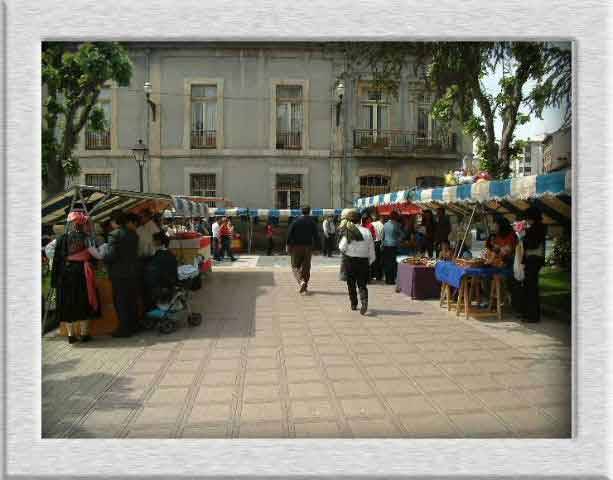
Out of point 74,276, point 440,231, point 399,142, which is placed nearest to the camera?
point 74,276

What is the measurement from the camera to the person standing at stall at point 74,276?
19.7ft

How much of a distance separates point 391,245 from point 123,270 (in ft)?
20.2

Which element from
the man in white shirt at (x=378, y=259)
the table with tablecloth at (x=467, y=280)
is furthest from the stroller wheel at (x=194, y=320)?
the man in white shirt at (x=378, y=259)

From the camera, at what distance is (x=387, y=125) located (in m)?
20.6

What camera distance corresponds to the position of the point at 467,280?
296 inches

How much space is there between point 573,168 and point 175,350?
4.37m

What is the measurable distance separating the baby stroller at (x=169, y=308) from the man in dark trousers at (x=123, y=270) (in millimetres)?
307

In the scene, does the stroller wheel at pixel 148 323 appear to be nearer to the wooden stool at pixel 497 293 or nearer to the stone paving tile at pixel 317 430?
the stone paving tile at pixel 317 430

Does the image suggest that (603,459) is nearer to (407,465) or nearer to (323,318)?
(407,465)

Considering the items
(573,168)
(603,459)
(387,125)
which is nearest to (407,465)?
(603,459)

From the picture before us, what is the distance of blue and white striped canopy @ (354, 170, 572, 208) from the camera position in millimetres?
5054

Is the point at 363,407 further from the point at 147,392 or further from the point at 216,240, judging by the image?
the point at 216,240

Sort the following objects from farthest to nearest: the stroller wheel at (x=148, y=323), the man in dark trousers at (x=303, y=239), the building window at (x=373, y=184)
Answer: the building window at (x=373, y=184)
the man in dark trousers at (x=303, y=239)
the stroller wheel at (x=148, y=323)

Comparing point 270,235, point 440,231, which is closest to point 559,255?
point 440,231
